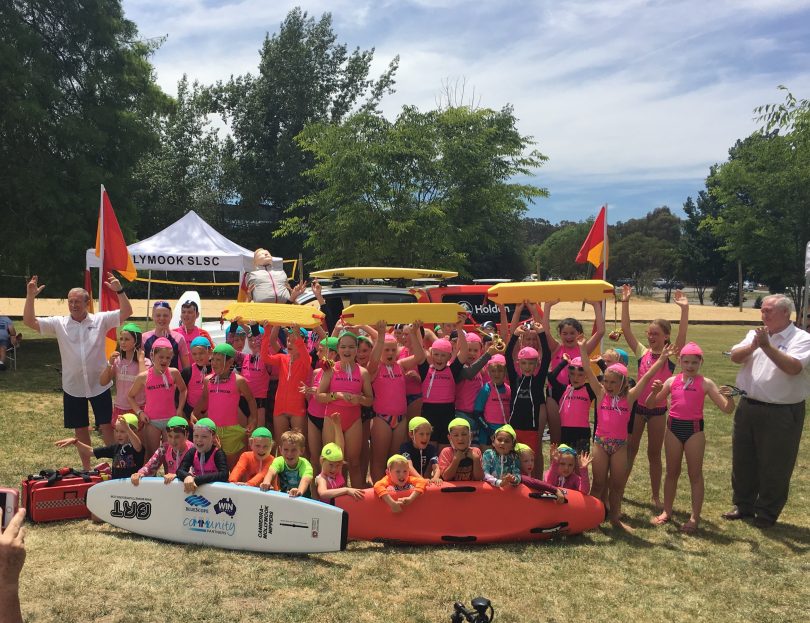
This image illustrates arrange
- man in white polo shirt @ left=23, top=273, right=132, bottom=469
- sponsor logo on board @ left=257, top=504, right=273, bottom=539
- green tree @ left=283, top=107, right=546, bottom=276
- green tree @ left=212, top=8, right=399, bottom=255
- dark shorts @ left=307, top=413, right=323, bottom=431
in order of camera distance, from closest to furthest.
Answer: sponsor logo on board @ left=257, top=504, right=273, bottom=539 → dark shorts @ left=307, top=413, right=323, bottom=431 → man in white polo shirt @ left=23, top=273, right=132, bottom=469 → green tree @ left=283, top=107, right=546, bottom=276 → green tree @ left=212, top=8, right=399, bottom=255

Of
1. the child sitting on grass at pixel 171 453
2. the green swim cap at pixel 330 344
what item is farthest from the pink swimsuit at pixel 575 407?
the child sitting on grass at pixel 171 453

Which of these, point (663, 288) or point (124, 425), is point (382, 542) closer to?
point (124, 425)

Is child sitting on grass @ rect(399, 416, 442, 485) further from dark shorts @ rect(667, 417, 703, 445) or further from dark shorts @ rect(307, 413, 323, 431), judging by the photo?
dark shorts @ rect(667, 417, 703, 445)

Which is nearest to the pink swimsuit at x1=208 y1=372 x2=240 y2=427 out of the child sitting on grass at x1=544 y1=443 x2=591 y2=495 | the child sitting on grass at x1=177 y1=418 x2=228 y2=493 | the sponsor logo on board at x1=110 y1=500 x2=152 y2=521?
the child sitting on grass at x1=177 y1=418 x2=228 y2=493

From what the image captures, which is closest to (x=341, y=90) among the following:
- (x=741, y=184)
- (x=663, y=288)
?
(x=741, y=184)

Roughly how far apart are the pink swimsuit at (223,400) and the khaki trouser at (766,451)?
4346mm

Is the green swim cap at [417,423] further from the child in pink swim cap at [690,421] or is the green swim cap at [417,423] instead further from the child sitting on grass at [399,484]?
the child in pink swim cap at [690,421]

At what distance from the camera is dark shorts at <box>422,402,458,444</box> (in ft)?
18.6

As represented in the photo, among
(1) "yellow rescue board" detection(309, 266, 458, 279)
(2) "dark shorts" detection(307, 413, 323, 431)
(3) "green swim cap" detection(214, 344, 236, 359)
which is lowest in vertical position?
(2) "dark shorts" detection(307, 413, 323, 431)

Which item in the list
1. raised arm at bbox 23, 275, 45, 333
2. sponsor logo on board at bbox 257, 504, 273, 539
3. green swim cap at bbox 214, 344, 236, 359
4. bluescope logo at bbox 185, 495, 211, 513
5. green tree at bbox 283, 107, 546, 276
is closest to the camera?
sponsor logo on board at bbox 257, 504, 273, 539

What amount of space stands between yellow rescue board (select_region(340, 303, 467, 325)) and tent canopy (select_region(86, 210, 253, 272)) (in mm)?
7697

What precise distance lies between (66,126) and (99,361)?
1054 centimetres

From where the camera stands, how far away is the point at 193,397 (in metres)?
5.81

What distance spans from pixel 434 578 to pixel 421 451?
48.8 inches
